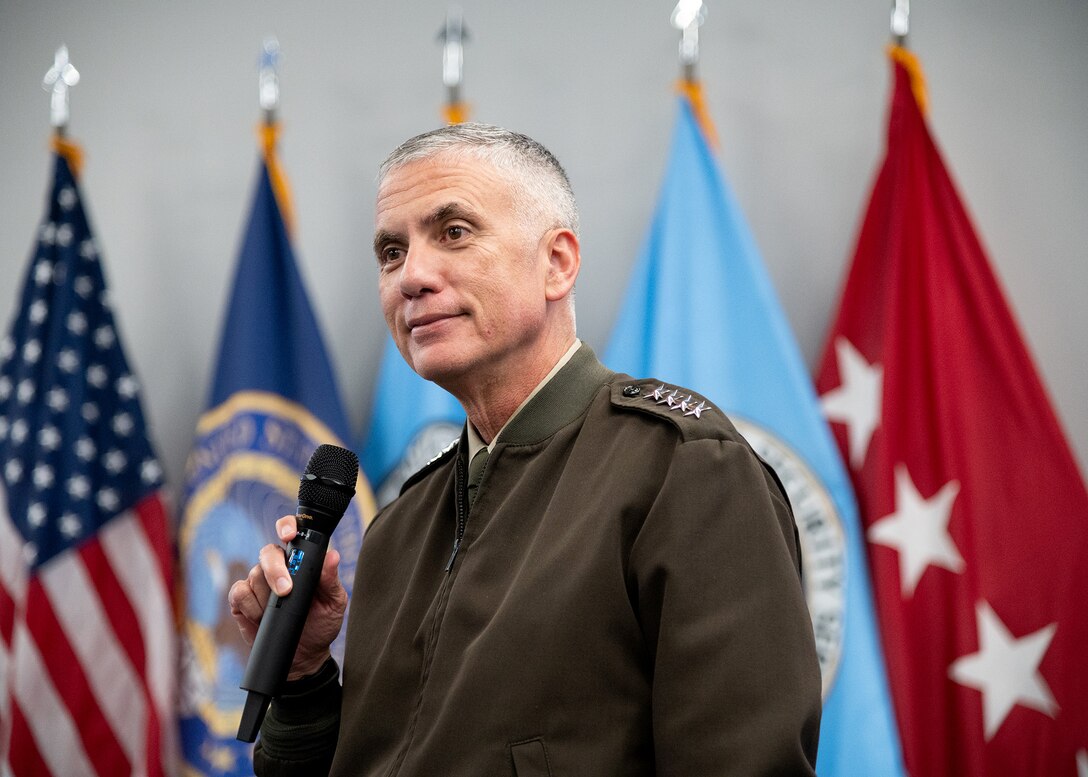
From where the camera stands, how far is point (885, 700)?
2.01 metres

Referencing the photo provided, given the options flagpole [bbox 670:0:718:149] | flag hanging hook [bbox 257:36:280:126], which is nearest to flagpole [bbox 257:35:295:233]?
flag hanging hook [bbox 257:36:280:126]

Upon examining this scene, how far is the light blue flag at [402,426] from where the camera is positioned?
7.76ft

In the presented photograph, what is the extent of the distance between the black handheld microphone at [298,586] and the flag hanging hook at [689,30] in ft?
5.32

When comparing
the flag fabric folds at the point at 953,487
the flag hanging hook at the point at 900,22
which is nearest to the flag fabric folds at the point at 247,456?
the flag fabric folds at the point at 953,487

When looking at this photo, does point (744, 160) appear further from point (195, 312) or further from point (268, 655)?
point (268, 655)

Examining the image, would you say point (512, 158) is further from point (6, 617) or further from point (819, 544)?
point (6, 617)

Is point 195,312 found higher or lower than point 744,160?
lower

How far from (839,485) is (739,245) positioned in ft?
1.91

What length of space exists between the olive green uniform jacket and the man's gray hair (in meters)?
0.21

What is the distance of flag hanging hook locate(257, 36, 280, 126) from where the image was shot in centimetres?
262

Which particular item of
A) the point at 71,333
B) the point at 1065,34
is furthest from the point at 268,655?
the point at 1065,34

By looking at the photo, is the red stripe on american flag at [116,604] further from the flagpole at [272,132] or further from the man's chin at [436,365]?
the man's chin at [436,365]

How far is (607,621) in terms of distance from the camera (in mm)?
867

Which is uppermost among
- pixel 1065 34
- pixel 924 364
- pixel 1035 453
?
pixel 1065 34
